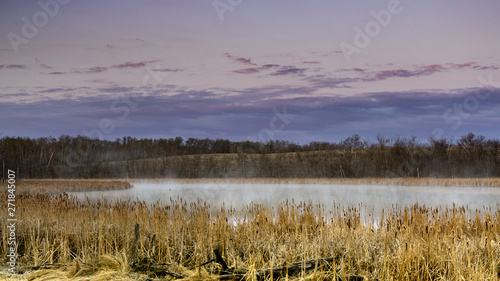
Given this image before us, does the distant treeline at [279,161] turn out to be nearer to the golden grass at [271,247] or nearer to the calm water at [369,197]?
the calm water at [369,197]

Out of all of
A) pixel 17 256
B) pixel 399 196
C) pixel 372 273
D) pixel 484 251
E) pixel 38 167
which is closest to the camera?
pixel 372 273

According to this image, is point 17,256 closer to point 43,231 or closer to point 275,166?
point 43,231

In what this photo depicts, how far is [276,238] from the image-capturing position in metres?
7.36

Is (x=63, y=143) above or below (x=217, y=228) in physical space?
above

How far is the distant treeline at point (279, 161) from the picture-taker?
33.0 metres

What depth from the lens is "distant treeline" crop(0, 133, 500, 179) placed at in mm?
33000

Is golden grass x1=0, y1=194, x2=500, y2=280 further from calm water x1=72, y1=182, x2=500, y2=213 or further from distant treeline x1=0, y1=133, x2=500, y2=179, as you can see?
distant treeline x1=0, y1=133, x2=500, y2=179

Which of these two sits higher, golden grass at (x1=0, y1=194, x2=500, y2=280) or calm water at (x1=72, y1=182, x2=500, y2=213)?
golden grass at (x1=0, y1=194, x2=500, y2=280)

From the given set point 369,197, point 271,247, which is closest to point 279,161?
point 369,197

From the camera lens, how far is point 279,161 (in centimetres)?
4009

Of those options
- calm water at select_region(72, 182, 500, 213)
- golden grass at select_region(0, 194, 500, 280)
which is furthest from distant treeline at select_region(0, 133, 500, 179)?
golden grass at select_region(0, 194, 500, 280)

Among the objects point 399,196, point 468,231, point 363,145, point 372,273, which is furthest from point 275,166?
point 372,273

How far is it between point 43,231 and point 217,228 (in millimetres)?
3873

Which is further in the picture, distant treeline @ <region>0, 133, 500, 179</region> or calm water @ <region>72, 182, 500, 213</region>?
distant treeline @ <region>0, 133, 500, 179</region>
